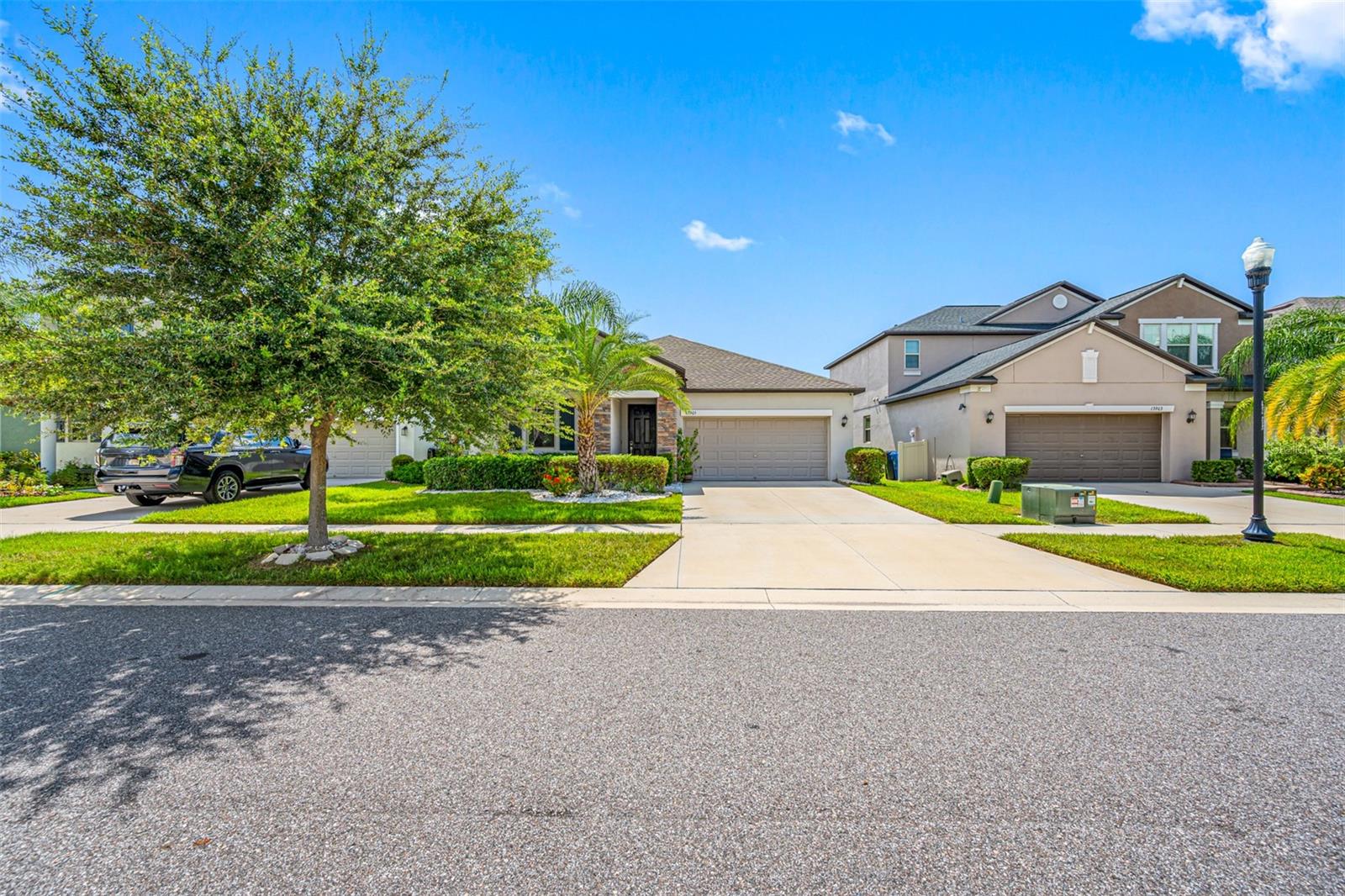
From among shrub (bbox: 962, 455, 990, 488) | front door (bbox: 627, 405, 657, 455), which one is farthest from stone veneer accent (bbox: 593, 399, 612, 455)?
shrub (bbox: 962, 455, 990, 488)

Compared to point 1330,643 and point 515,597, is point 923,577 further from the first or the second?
point 515,597

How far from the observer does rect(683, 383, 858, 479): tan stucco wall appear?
2016cm

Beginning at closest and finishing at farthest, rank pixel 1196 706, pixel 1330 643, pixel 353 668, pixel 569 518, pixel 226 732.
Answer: pixel 226 732 → pixel 1196 706 → pixel 353 668 → pixel 1330 643 → pixel 569 518

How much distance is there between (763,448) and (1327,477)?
1490 centimetres

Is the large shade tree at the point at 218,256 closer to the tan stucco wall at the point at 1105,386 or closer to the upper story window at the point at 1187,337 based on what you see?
the tan stucco wall at the point at 1105,386

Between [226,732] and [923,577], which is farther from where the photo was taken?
[923,577]

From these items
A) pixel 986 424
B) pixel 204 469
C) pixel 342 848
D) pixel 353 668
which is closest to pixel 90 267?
pixel 353 668

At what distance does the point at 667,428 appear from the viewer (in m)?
18.1

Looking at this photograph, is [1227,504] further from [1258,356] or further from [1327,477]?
[1258,356]

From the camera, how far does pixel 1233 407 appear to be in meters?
20.4

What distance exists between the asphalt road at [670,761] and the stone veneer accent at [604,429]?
1323 cm

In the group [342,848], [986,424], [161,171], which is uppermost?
[161,171]

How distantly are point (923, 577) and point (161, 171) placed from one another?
Result: 912cm

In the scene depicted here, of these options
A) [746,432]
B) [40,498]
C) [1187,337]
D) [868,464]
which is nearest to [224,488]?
[40,498]
